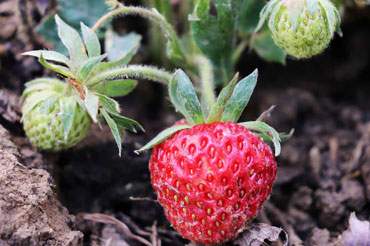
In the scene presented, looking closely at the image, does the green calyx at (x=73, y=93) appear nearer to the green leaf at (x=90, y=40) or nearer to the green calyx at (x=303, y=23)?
the green leaf at (x=90, y=40)

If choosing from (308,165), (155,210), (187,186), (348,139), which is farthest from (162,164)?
(348,139)

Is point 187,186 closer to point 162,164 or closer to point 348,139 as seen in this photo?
point 162,164

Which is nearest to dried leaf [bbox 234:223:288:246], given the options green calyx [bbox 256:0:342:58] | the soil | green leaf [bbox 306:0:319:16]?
the soil

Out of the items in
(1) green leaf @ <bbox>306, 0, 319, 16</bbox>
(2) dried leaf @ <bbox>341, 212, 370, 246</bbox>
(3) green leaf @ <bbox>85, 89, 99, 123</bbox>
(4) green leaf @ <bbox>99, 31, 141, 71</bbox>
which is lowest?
(2) dried leaf @ <bbox>341, 212, 370, 246</bbox>

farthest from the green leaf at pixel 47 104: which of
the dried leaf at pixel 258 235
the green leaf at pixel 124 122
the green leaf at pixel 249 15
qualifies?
the green leaf at pixel 249 15

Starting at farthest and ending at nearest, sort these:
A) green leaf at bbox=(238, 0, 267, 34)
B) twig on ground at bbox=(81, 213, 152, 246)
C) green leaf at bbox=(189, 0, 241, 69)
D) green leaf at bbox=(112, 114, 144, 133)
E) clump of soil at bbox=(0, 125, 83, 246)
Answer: green leaf at bbox=(238, 0, 267, 34)
green leaf at bbox=(189, 0, 241, 69)
twig on ground at bbox=(81, 213, 152, 246)
green leaf at bbox=(112, 114, 144, 133)
clump of soil at bbox=(0, 125, 83, 246)

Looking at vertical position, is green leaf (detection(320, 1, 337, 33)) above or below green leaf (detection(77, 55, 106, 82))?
above

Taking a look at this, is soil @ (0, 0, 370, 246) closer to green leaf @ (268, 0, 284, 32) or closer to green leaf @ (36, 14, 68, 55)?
green leaf @ (36, 14, 68, 55)
